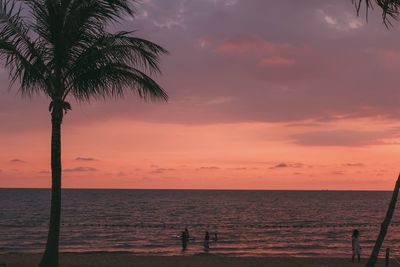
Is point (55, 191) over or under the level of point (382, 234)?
over

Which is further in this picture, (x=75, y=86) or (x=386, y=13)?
(x=75, y=86)

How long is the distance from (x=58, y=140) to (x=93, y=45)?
114 inches

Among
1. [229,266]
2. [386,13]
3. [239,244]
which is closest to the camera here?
[386,13]

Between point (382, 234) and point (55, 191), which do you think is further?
point (55, 191)

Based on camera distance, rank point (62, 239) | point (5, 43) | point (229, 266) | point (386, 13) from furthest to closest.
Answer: point (62, 239)
point (229, 266)
point (5, 43)
point (386, 13)

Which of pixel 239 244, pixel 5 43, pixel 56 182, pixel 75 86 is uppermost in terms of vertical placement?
pixel 5 43

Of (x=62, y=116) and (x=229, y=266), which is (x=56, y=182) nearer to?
(x=62, y=116)

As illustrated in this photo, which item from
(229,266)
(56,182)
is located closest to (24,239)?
(229,266)

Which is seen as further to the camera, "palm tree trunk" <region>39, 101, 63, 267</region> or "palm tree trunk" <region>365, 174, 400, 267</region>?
"palm tree trunk" <region>39, 101, 63, 267</region>

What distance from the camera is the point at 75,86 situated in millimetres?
15039

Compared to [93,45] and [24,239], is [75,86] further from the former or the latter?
[24,239]

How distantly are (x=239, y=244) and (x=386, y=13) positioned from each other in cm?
4072

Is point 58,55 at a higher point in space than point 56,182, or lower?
higher

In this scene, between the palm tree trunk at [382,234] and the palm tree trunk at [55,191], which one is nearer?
the palm tree trunk at [382,234]
